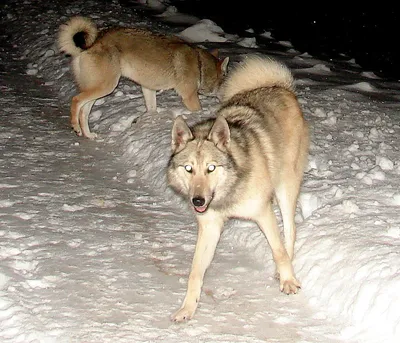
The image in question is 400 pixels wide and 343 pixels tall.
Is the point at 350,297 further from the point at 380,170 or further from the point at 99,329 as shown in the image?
the point at 380,170

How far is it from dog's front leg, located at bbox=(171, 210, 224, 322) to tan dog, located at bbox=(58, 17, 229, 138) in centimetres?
405

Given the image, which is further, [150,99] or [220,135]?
[150,99]

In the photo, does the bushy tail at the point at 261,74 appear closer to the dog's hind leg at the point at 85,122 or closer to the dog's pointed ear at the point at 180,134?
the dog's pointed ear at the point at 180,134

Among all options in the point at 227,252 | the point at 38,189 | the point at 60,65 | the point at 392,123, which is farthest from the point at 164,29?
the point at 227,252

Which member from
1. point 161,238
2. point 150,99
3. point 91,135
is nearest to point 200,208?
point 161,238

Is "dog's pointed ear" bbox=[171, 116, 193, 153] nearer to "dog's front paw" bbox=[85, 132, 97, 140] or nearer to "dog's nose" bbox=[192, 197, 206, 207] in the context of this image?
"dog's nose" bbox=[192, 197, 206, 207]

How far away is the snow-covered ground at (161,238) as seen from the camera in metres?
4.23

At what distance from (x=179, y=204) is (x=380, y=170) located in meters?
1.93

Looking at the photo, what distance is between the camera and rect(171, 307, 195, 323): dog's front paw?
4.32 metres

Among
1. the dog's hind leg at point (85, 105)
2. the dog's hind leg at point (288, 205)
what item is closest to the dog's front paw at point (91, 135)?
the dog's hind leg at point (85, 105)

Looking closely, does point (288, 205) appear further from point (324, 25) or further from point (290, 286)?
point (324, 25)

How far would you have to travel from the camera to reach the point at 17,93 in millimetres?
10227

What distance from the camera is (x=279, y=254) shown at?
4.68 meters

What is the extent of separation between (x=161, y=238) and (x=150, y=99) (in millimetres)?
3320
